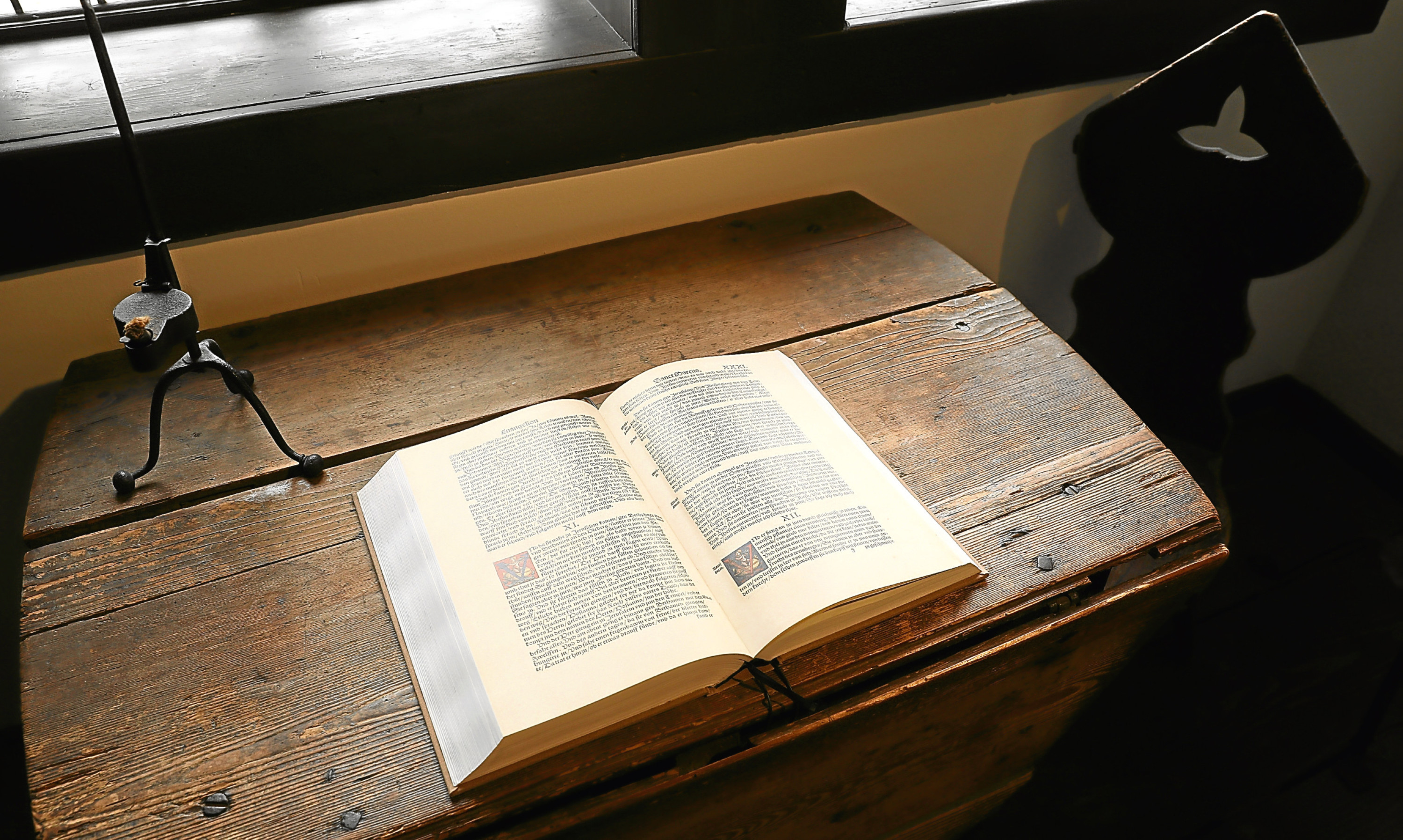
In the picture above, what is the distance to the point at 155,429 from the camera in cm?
85

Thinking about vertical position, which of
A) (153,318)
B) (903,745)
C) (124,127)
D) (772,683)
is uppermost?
(124,127)

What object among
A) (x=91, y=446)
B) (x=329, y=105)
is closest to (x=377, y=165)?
(x=329, y=105)

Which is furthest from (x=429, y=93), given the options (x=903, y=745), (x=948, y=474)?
(x=903, y=745)

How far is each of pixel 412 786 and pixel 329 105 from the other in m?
0.74

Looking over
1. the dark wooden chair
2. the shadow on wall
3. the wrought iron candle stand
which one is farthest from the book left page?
the shadow on wall

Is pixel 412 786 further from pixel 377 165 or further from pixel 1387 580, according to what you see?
pixel 1387 580

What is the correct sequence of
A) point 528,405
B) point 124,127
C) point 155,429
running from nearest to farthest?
point 124,127 → point 155,429 → point 528,405

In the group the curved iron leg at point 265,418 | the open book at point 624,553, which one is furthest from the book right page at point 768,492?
the curved iron leg at point 265,418

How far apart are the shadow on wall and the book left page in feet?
3.50

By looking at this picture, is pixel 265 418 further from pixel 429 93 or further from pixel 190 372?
pixel 429 93

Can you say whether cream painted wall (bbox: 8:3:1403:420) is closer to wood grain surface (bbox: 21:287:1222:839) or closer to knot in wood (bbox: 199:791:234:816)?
wood grain surface (bbox: 21:287:1222:839)

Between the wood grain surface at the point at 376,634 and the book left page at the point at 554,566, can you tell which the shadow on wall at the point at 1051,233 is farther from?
the book left page at the point at 554,566

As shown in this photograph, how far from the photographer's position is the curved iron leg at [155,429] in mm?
821

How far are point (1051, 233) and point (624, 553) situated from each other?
4.17ft
